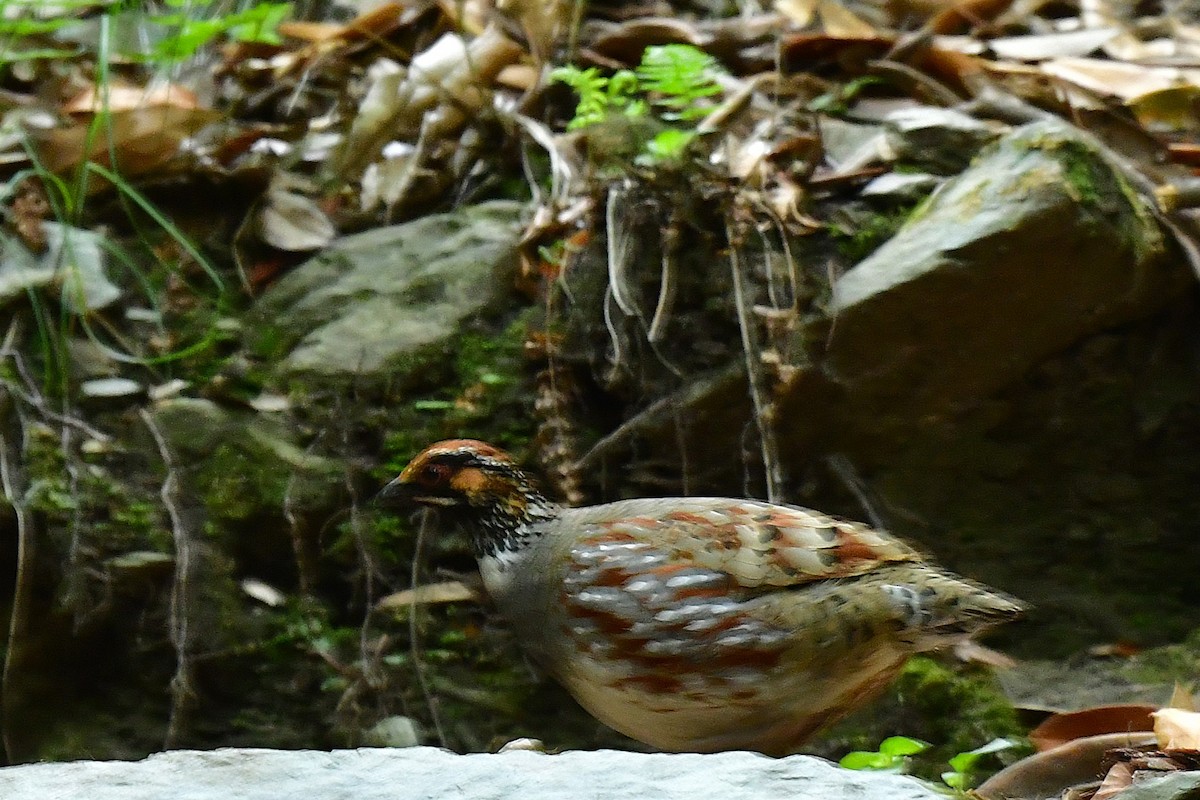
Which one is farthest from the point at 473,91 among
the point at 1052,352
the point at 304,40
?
the point at 1052,352

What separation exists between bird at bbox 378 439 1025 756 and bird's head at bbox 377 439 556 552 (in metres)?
0.23

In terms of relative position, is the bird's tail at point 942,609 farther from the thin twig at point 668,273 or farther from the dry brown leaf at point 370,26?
the dry brown leaf at point 370,26

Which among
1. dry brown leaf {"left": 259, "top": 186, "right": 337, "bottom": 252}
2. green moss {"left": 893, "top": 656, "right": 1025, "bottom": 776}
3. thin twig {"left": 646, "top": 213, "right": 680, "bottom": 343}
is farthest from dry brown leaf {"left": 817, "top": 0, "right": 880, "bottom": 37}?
green moss {"left": 893, "top": 656, "right": 1025, "bottom": 776}

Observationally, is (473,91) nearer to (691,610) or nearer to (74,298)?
(74,298)

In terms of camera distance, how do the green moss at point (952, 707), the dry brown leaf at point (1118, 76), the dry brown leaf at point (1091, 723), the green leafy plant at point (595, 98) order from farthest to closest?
1. the dry brown leaf at point (1118, 76)
2. the green leafy plant at point (595, 98)
3. the green moss at point (952, 707)
4. the dry brown leaf at point (1091, 723)

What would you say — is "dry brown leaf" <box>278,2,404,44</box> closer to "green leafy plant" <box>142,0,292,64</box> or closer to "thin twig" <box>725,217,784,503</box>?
"green leafy plant" <box>142,0,292,64</box>

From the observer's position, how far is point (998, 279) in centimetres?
433

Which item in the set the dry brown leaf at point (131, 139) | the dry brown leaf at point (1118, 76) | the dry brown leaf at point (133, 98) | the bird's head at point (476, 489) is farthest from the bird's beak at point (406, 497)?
the dry brown leaf at point (1118, 76)

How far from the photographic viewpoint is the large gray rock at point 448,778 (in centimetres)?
237

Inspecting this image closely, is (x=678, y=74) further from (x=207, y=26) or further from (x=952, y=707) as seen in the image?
(x=952, y=707)

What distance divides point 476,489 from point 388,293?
4.67ft

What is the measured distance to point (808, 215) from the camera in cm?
475

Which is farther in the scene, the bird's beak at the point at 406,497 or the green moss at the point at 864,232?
the green moss at the point at 864,232

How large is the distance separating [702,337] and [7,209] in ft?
9.05
